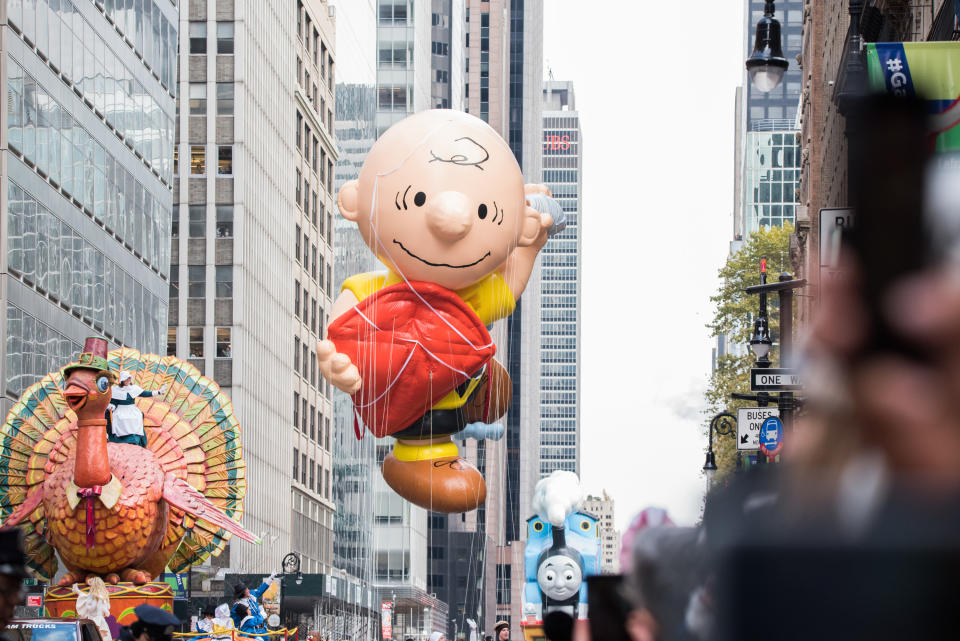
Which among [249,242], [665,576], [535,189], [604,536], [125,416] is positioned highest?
[249,242]

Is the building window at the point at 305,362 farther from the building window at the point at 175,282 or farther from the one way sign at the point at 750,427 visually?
the one way sign at the point at 750,427

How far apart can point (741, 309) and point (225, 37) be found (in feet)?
80.6

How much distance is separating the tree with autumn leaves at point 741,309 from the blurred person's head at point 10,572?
146 ft

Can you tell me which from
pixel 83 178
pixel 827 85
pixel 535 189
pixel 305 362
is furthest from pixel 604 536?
pixel 535 189

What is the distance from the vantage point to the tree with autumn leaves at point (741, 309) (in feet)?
170

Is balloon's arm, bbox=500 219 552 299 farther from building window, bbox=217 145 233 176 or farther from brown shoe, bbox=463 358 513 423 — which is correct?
building window, bbox=217 145 233 176

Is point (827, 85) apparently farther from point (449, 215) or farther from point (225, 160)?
point (225, 160)

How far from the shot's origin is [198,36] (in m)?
63.5

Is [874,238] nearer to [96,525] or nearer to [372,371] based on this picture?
[372,371]

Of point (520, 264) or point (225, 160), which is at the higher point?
point (225, 160)

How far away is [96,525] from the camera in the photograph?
18.6m

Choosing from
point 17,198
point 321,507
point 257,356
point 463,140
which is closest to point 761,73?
point 463,140

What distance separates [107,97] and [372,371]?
27397mm

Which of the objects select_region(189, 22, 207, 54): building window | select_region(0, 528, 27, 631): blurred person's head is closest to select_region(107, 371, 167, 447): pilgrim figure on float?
select_region(0, 528, 27, 631): blurred person's head
